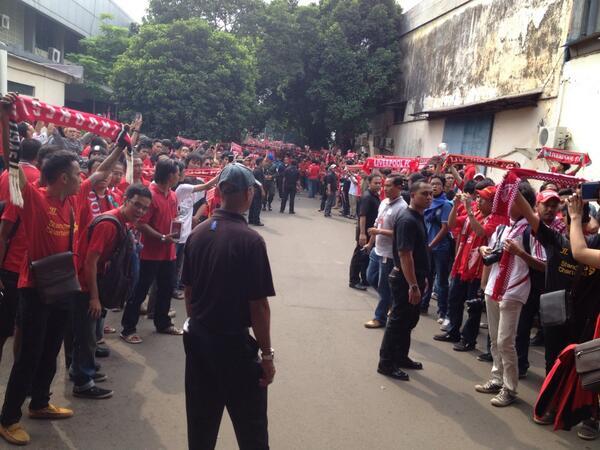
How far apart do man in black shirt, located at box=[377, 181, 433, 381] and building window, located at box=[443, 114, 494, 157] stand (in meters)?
11.2

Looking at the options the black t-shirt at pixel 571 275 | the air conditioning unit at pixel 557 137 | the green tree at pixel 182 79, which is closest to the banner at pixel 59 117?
the black t-shirt at pixel 571 275

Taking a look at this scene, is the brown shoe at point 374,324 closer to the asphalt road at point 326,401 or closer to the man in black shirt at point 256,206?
the asphalt road at point 326,401

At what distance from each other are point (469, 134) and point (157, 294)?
43.2 ft

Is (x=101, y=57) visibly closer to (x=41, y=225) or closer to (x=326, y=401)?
(x=41, y=225)

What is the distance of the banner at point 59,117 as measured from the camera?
3635mm

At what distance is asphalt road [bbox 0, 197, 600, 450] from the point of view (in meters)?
4.02

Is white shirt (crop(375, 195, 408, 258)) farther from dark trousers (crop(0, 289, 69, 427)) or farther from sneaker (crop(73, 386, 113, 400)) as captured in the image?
dark trousers (crop(0, 289, 69, 427))

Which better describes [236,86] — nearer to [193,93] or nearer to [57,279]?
[193,93]

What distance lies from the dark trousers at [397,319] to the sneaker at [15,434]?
10.5 ft

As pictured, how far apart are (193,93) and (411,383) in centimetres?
1611

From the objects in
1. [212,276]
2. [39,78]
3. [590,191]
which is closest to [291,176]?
[39,78]

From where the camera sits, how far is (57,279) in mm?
3707

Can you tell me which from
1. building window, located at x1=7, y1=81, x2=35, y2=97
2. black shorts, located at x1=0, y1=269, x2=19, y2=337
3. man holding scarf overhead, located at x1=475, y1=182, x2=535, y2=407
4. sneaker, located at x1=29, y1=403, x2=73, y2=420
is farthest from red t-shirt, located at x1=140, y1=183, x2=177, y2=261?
building window, located at x1=7, y1=81, x2=35, y2=97

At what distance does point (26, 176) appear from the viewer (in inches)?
168
